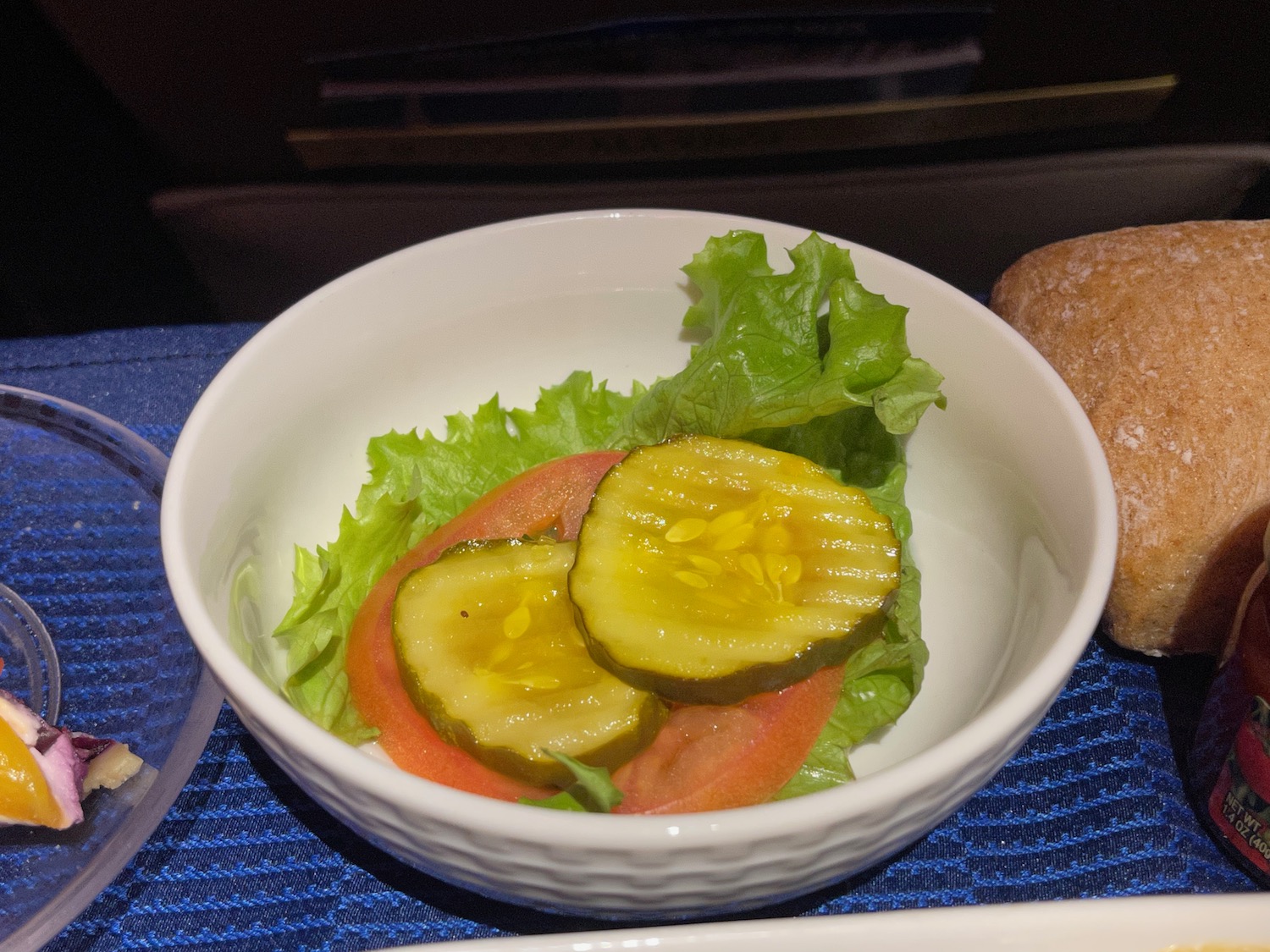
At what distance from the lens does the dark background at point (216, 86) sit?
154cm

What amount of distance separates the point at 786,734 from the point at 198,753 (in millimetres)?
626

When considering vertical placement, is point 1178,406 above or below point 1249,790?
above

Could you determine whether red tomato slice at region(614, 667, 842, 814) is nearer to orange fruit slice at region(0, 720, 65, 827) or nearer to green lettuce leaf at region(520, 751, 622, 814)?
green lettuce leaf at region(520, 751, 622, 814)

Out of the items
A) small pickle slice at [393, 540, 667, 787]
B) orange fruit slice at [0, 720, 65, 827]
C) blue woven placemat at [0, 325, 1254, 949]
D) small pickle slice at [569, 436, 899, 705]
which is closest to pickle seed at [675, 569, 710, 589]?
small pickle slice at [569, 436, 899, 705]

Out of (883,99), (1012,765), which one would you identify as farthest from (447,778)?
(883,99)

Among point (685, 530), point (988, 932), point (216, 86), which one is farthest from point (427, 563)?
point (216, 86)

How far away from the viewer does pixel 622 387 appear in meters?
1.37

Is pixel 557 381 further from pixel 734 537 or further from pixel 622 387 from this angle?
pixel 734 537

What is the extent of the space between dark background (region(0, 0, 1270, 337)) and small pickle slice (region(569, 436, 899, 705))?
2.82 feet

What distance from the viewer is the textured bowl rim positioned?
682 millimetres

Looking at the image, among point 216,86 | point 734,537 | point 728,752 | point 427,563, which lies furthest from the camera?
point 216,86

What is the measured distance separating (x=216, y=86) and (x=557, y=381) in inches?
36.6

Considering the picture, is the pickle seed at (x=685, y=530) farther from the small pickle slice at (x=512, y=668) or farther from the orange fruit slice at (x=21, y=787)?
the orange fruit slice at (x=21, y=787)

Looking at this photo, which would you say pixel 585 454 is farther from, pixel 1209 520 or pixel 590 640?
pixel 1209 520
